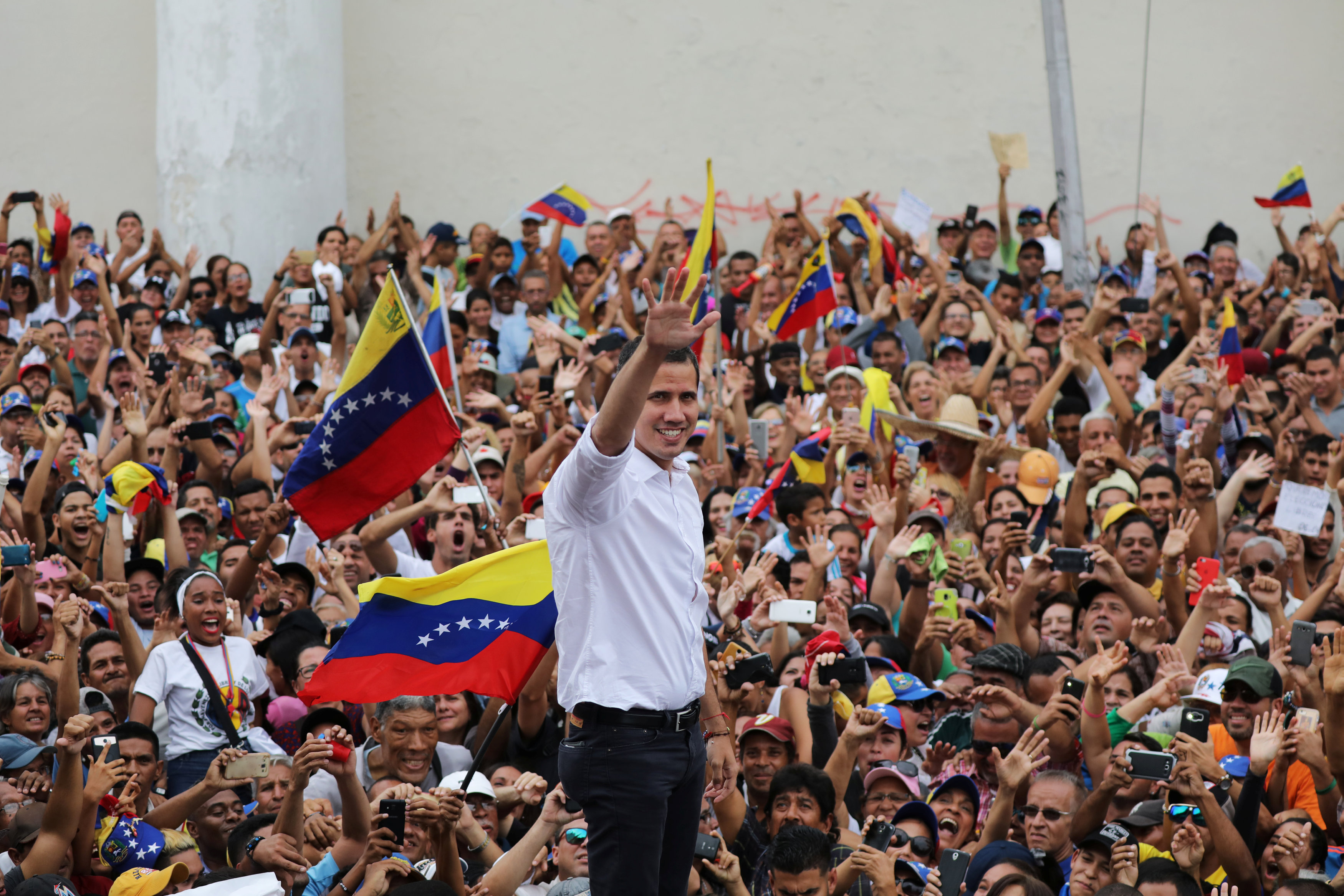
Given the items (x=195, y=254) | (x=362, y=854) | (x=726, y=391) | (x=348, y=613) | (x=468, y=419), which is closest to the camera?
(x=362, y=854)

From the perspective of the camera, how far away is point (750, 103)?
17.6m

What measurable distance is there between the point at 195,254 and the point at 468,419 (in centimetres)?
577

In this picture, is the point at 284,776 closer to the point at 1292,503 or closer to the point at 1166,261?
the point at 1292,503

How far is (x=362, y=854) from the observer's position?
18.2 ft

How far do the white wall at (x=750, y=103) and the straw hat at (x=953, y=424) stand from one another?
7456mm

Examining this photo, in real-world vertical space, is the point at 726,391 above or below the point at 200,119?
below

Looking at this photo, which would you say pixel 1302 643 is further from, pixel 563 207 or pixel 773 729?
pixel 563 207

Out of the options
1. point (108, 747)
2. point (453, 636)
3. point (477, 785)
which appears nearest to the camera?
point (453, 636)

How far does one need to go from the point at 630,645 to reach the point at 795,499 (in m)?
5.32

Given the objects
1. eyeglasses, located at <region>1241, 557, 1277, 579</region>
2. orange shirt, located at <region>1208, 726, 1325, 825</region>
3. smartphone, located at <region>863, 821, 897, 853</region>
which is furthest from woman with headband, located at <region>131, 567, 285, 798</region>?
eyeglasses, located at <region>1241, 557, 1277, 579</region>

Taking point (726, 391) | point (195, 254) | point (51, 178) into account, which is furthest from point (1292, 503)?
point (51, 178)

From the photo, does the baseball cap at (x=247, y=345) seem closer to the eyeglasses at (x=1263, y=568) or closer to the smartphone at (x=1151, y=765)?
the eyeglasses at (x=1263, y=568)

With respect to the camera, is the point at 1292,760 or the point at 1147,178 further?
the point at 1147,178

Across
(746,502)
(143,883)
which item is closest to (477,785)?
(143,883)
